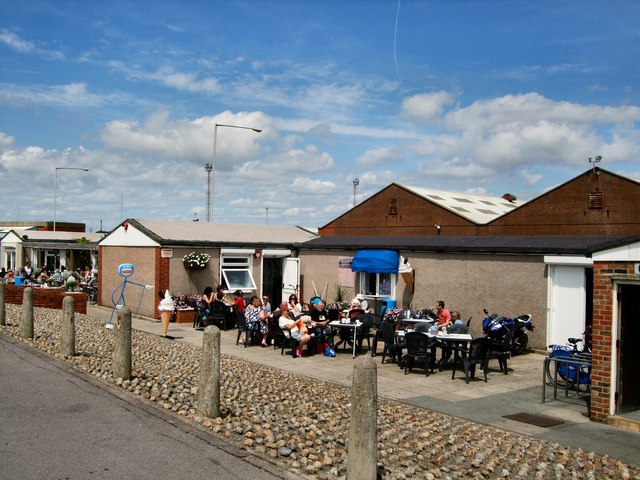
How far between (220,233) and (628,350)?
16.1 metres

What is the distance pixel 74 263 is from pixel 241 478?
33.5 metres

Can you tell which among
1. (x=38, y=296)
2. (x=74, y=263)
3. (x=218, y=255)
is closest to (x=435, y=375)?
(x=218, y=255)

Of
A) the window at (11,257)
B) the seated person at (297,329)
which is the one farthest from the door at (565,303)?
the window at (11,257)

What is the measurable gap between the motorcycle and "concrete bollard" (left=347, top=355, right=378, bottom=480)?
32.1ft

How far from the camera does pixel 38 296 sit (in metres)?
21.9

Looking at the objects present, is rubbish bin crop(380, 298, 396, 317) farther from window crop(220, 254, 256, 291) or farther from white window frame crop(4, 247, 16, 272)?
white window frame crop(4, 247, 16, 272)

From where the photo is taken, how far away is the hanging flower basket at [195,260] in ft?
67.7

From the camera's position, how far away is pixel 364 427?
5730 millimetres

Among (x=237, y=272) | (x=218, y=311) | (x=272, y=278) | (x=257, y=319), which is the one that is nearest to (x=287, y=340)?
(x=257, y=319)

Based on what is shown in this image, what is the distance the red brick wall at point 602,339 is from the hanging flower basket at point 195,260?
14.0 m

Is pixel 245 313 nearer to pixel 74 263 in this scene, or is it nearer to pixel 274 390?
pixel 274 390

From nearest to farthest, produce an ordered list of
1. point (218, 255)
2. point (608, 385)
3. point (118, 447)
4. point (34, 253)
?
point (118, 447) → point (608, 385) → point (218, 255) → point (34, 253)

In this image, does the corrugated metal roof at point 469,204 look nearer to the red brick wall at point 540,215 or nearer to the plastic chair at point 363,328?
the red brick wall at point 540,215

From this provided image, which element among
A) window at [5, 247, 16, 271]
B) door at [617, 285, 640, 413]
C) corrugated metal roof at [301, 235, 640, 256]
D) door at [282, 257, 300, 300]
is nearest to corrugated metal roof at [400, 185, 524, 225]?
corrugated metal roof at [301, 235, 640, 256]
